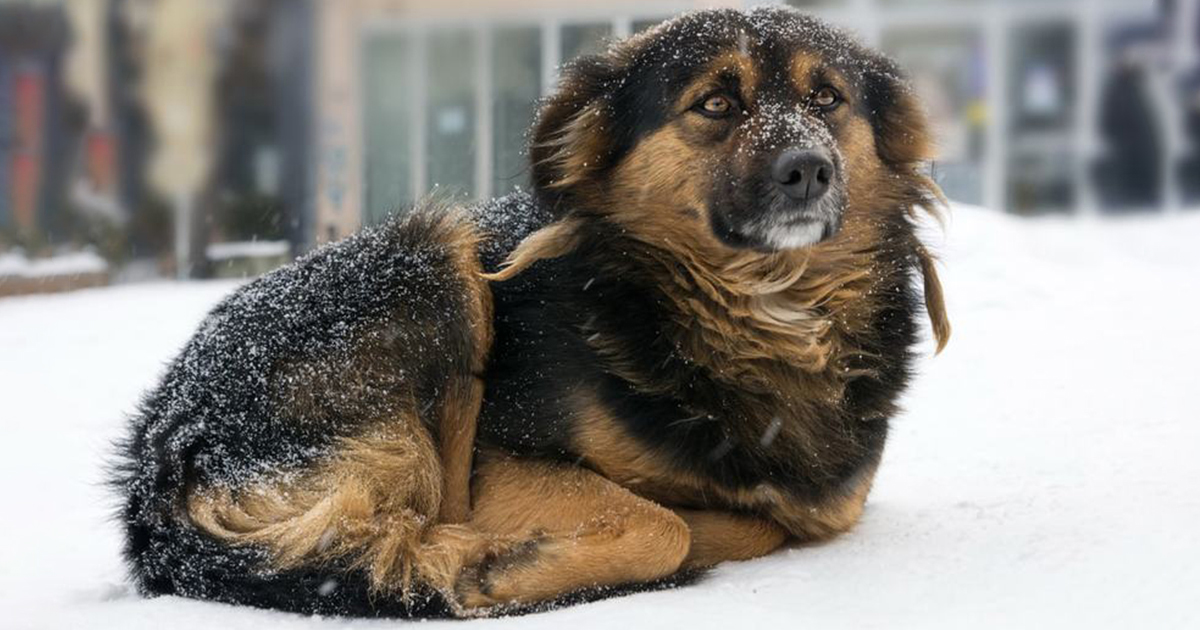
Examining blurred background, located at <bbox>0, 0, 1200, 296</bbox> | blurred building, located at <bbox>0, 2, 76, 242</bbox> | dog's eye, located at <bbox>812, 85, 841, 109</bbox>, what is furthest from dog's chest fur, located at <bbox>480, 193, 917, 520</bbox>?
blurred building, located at <bbox>0, 2, 76, 242</bbox>

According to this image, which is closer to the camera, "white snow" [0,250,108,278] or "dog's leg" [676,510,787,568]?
"dog's leg" [676,510,787,568]

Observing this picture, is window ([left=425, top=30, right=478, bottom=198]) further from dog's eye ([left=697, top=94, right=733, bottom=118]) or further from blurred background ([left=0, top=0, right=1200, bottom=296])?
dog's eye ([left=697, top=94, right=733, bottom=118])

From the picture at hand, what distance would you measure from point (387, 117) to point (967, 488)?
10.9m

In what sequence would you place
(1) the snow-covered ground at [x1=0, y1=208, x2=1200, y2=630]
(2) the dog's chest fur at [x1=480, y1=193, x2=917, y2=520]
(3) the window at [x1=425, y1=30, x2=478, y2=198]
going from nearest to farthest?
1. (1) the snow-covered ground at [x1=0, y1=208, x2=1200, y2=630]
2. (2) the dog's chest fur at [x1=480, y1=193, x2=917, y2=520]
3. (3) the window at [x1=425, y1=30, x2=478, y2=198]

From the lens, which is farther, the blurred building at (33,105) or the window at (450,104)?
the window at (450,104)

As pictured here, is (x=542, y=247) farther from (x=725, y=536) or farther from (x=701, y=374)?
(x=725, y=536)

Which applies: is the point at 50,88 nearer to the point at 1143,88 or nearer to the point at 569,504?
the point at 569,504

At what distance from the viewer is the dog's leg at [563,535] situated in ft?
10.5

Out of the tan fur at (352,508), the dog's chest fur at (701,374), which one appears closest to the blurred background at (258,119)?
the dog's chest fur at (701,374)

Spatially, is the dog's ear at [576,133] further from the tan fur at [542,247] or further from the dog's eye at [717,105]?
the dog's eye at [717,105]

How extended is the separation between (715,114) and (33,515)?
2.92 metres

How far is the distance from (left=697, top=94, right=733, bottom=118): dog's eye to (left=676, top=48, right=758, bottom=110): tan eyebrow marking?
27 mm

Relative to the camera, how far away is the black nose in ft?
11.5

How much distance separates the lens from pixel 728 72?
380 cm
